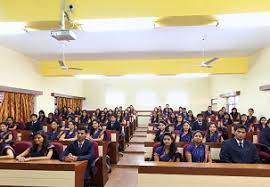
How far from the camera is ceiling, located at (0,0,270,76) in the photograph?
3.83m

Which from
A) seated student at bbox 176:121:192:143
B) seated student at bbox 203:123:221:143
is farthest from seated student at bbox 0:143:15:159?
seated student at bbox 203:123:221:143

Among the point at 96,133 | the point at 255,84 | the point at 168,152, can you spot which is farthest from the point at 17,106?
the point at 255,84

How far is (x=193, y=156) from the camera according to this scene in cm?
399

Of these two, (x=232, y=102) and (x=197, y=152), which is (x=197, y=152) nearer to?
(x=197, y=152)

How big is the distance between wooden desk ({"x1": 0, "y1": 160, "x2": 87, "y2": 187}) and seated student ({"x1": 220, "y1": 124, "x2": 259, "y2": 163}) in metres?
2.03

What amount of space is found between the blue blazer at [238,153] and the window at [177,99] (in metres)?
12.7

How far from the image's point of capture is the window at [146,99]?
54.3 ft

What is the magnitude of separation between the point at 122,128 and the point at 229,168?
636 centimetres

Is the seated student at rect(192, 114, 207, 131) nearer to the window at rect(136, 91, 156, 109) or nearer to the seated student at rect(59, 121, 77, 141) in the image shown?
the seated student at rect(59, 121, 77, 141)

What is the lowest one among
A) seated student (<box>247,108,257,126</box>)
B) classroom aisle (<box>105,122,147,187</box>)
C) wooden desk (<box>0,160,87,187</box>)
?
classroom aisle (<box>105,122,147,187</box>)

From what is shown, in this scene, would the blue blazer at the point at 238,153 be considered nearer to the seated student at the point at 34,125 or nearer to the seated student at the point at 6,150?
the seated student at the point at 6,150

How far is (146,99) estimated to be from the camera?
A: 653 inches

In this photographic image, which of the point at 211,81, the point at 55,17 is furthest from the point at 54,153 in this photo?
the point at 211,81

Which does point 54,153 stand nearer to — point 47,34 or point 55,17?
point 55,17
